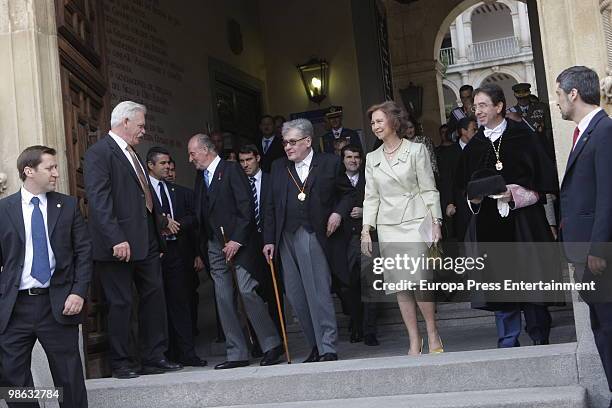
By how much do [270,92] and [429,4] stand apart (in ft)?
12.2

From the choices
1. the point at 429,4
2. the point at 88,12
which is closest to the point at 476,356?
the point at 88,12

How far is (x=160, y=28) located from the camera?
11812mm

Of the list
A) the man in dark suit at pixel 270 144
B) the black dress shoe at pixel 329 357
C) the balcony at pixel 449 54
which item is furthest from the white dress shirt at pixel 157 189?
the balcony at pixel 449 54

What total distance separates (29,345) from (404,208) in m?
2.71

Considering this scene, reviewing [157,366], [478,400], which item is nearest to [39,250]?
[157,366]

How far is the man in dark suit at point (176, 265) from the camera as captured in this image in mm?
8031

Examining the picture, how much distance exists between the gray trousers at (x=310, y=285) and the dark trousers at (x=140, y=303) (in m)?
1.00

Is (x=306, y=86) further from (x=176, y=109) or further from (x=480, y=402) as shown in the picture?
(x=480, y=402)

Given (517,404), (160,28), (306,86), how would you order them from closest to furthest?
(517,404)
(160,28)
(306,86)

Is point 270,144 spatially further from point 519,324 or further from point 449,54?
point 449,54

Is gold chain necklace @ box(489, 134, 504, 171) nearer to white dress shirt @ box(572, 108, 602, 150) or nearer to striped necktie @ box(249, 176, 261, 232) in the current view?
white dress shirt @ box(572, 108, 602, 150)

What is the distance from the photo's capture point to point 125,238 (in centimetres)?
673

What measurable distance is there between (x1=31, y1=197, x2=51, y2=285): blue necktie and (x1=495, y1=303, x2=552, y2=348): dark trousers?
10.4ft

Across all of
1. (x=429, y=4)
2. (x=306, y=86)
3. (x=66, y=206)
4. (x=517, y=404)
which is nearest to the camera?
(x=517, y=404)
